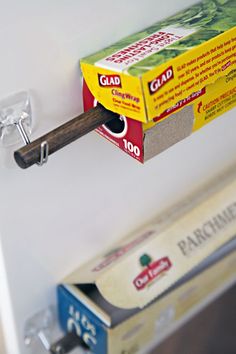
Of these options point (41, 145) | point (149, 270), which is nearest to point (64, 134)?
point (41, 145)

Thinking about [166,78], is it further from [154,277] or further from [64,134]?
[154,277]

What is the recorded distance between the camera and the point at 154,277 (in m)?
0.69

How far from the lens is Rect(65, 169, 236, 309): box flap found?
66 cm

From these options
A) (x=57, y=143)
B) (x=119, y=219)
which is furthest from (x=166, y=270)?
(x=57, y=143)

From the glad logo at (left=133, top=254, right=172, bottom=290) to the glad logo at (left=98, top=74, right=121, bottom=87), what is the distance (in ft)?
0.91

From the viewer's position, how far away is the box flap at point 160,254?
0.66 metres

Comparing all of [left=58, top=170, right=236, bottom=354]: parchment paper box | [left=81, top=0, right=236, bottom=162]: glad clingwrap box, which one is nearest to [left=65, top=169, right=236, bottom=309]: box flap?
[left=58, top=170, right=236, bottom=354]: parchment paper box

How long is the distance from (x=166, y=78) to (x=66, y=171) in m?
0.19

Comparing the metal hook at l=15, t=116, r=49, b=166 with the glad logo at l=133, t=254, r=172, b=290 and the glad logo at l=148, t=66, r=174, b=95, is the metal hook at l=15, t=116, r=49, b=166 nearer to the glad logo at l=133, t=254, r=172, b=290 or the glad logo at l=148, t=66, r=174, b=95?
the glad logo at l=148, t=66, r=174, b=95

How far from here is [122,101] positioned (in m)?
0.50

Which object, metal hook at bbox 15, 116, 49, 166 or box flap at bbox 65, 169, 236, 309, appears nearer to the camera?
metal hook at bbox 15, 116, 49, 166

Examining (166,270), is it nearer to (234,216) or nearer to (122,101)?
(234,216)

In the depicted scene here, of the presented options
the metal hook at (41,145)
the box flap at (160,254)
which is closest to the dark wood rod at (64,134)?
the metal hook at (41,145)

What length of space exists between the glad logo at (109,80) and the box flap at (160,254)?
267 millimetres
